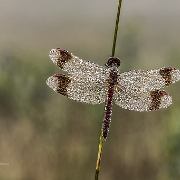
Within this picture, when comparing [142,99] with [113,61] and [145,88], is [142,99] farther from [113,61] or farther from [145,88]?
[113,61]

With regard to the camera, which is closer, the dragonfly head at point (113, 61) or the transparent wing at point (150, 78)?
the dragonfly head at point (113, 61)

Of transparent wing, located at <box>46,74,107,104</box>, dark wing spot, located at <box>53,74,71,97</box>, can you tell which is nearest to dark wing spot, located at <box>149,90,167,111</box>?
transparent wing, located at <box>46,74,107,104</box>

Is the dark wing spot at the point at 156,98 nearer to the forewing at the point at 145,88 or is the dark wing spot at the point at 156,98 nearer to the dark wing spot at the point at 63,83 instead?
the forewing at the point at 145,88

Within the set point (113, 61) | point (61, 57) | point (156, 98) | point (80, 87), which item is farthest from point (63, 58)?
point (156, 98)

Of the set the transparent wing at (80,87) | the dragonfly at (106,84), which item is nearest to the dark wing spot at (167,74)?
the dragonfly at (106,84)

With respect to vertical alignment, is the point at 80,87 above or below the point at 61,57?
below

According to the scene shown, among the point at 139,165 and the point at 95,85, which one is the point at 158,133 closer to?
the point at 139,165
